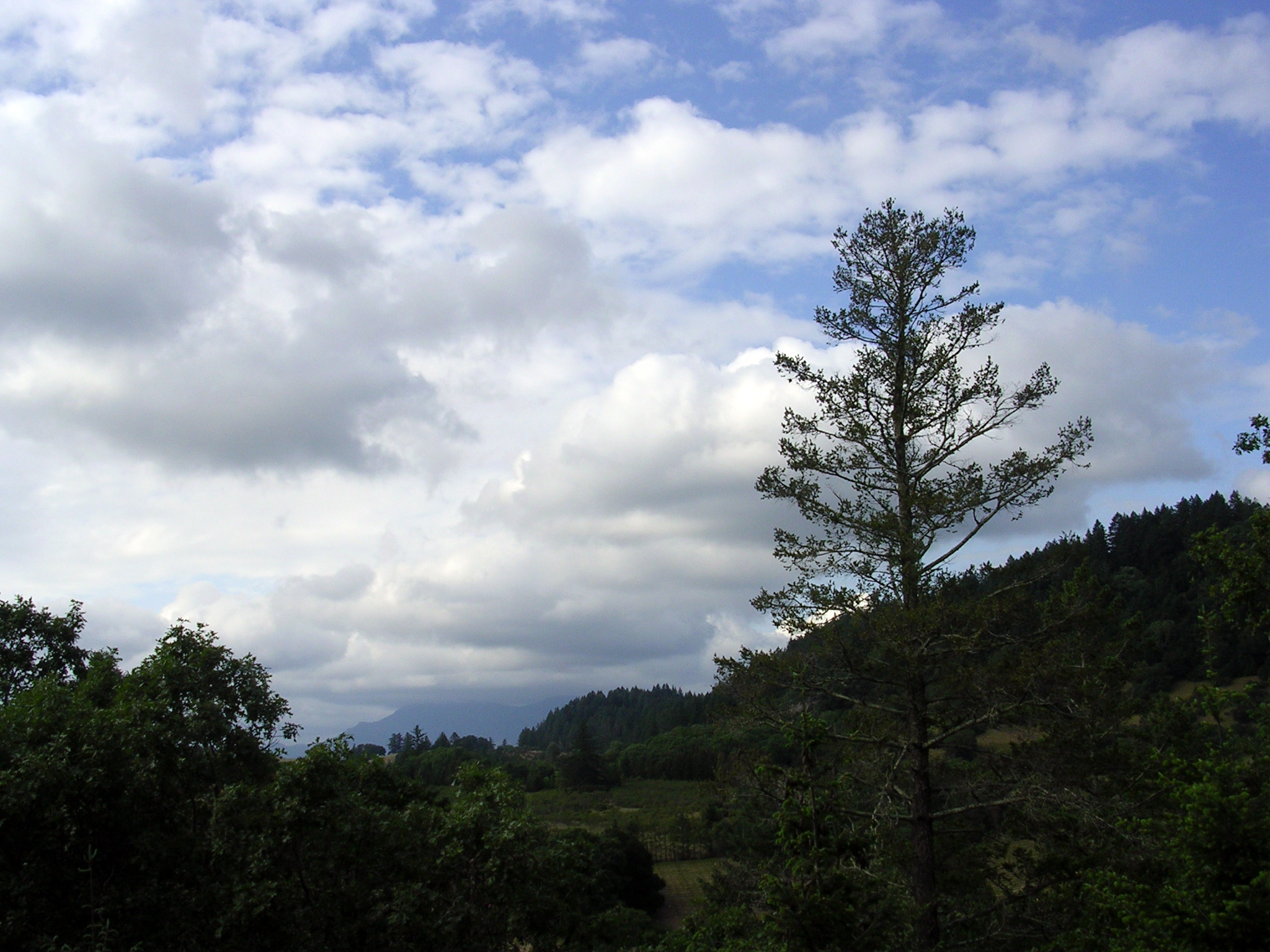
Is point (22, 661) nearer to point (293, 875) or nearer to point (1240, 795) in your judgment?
point (293, 875)

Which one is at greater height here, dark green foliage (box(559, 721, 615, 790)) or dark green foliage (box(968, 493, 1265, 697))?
dark green foliage (box(968, 493, 1265, 697))

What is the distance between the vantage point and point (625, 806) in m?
76.1

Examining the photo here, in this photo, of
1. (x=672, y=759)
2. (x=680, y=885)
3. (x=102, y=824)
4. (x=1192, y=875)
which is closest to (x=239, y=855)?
(x=102, y=824)

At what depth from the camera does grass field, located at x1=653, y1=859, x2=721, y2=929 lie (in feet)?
154

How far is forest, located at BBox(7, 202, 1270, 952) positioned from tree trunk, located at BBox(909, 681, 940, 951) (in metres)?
0.05

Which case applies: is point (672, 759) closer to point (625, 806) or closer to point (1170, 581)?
point (625, 806)

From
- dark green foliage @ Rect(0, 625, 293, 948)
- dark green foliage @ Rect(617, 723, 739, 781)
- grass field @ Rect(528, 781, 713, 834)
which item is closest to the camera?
dark green foliage @ Rect(0, 625, 293, 948)

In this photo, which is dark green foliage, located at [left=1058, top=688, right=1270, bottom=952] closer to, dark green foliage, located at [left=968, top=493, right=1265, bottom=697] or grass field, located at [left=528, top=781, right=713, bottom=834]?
dark green foliage, located at [left=968, top=493, right=1265, bottom=697]

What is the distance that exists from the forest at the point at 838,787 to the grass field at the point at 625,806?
40.8m

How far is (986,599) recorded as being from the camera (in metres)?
13.8

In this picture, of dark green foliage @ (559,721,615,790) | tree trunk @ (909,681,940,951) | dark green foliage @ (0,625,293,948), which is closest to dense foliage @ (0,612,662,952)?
dark green foliage @ (0,625,293,948)

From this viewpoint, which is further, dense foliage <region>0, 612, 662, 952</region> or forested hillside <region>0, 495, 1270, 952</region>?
dense foliage <region>0, 612, 662, 952</region>

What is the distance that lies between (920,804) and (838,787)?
3.70m

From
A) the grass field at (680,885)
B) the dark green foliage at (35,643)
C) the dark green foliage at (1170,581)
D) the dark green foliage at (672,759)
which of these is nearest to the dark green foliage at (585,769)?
the dark green foliage at (672,759)
